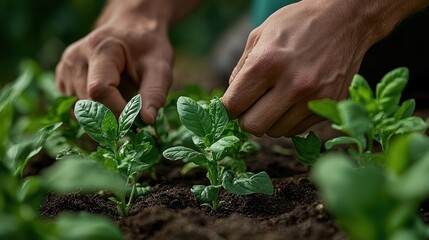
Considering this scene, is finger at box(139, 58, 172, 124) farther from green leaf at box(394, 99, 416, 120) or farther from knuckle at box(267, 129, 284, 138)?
green leaf at box(394, 99, 416, 120)

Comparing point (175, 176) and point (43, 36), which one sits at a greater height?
point (175, 176)

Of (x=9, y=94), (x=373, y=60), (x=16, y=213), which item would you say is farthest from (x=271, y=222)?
(x=373, y=60)

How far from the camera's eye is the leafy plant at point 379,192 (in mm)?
817

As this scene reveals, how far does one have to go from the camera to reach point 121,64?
1857 mm

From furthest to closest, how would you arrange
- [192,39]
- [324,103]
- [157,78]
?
[192,39]
[157,78]
[324,103]

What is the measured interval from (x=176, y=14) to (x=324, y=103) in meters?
1.38

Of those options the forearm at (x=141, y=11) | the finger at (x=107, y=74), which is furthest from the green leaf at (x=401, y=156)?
the forearm at (x=141, y=11)

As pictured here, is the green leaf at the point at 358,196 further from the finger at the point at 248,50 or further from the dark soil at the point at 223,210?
the finger at the point at 248,50

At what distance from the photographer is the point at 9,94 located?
140 cm

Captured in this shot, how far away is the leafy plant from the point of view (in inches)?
32.2

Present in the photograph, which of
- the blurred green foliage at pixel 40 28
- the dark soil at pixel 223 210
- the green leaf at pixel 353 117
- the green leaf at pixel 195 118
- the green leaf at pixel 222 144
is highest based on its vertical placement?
the green leaf at pixel 353 117

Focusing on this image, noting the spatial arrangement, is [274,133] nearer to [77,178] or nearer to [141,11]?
[77,178]

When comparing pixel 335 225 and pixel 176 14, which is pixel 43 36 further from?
pixel 335 225

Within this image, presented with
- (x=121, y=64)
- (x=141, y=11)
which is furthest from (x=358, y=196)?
Result: (x=141, y=11)
